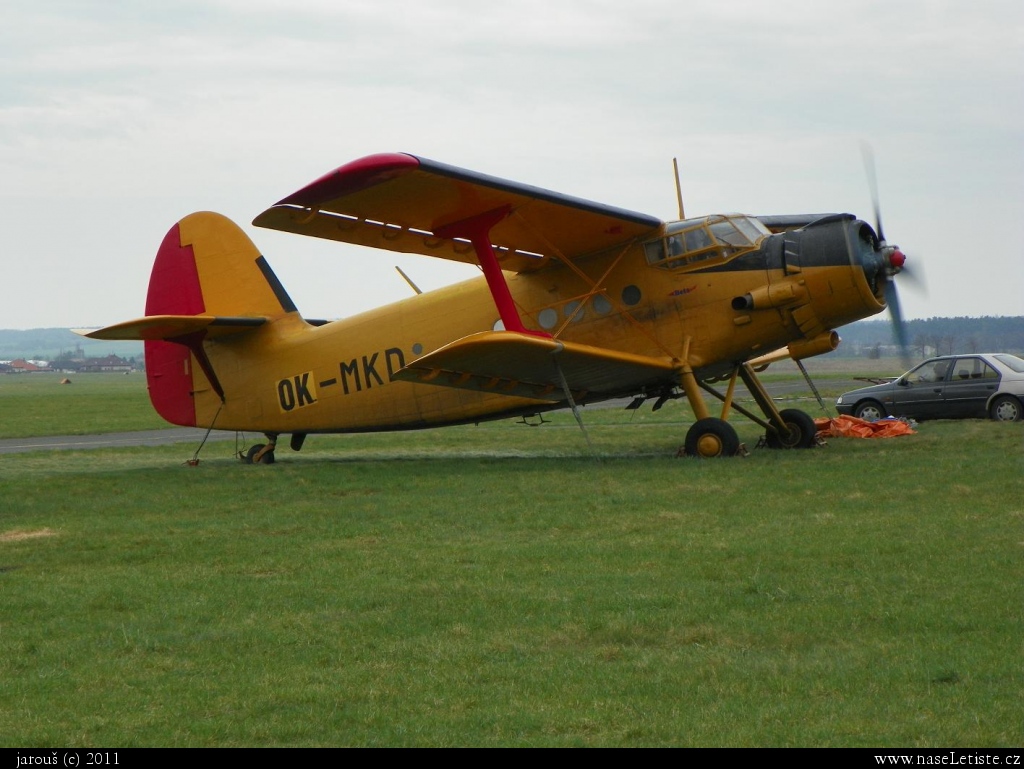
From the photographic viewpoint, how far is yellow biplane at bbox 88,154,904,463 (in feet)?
51.4

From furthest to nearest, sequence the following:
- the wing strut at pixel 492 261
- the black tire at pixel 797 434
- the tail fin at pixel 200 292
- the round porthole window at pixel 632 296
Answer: the tail fin at pixel 200 292
the black tire at pixel 797 434
the round porthole window at pixel 632 296
the wing strut at pixel 492 261

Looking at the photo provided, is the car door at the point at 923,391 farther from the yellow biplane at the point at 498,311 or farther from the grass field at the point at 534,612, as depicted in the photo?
the grass field at the point at 534,612

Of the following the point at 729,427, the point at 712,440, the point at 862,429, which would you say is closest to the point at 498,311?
the point at 712,440

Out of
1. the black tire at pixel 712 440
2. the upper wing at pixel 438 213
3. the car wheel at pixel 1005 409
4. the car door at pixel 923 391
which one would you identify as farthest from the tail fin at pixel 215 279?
the car wheel at pixel 1005 409

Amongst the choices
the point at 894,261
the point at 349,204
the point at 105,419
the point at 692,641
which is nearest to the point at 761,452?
the point at 894,261

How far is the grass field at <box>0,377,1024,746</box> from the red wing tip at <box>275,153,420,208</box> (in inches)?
146

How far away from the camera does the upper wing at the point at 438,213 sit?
14109 millimetres

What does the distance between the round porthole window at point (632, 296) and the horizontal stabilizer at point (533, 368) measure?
100 cm

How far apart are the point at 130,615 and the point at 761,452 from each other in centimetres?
1121

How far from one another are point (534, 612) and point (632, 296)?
33.4ft

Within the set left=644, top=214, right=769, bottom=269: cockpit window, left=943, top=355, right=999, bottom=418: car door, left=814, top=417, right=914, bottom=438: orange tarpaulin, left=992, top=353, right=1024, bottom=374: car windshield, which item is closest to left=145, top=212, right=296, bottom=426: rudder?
left=644, top=214, right=769, bottom=269: cockpit window

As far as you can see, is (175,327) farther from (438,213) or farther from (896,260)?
(896,260)

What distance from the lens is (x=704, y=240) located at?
16.6 m

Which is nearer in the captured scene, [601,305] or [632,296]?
[632,296]
